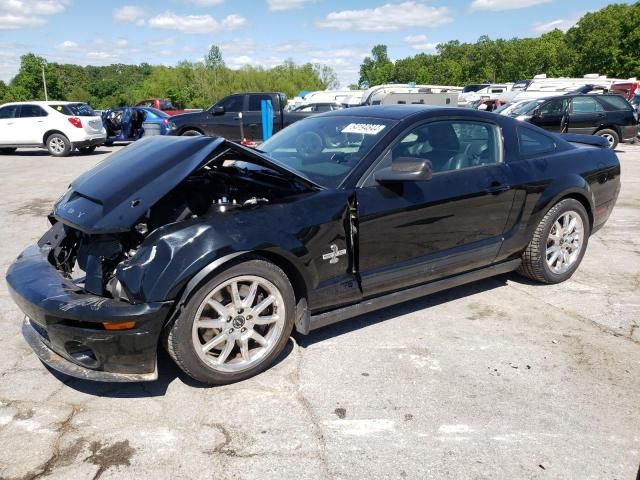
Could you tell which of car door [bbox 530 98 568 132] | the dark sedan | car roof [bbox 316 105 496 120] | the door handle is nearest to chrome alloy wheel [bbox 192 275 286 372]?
car roof [bbox 316 105 496 120]

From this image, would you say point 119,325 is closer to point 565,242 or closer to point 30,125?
point 565,242

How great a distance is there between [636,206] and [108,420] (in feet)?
24.9

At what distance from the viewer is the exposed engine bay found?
288 centimetres

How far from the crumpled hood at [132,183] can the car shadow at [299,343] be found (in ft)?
2.91

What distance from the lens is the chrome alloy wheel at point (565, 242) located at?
443 centimetres

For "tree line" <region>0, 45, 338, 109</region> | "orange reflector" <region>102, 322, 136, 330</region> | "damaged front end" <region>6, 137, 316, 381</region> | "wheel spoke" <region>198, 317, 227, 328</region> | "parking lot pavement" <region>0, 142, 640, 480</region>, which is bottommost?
"parking lot pavement" <region>0, 142, 640, 480</region>

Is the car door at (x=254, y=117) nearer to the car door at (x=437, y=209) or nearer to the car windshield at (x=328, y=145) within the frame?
the car windshield at (x=328, y=145)

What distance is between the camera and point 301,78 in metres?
72.5

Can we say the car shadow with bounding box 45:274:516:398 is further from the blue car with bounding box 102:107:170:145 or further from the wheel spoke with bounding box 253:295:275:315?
the blue car with bounding box 102:107:170:145

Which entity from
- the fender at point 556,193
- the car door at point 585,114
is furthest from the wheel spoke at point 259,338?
the car door at point 585,114

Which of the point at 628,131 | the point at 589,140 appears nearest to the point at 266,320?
the point at 589,140

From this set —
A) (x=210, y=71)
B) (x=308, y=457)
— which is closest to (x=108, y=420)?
(x=308, y=457)

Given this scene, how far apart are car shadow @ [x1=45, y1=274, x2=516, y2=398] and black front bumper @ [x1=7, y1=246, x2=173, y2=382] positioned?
0.27 meters

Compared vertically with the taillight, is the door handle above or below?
below
